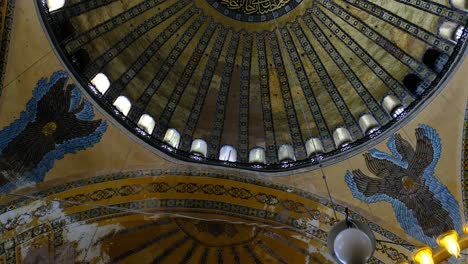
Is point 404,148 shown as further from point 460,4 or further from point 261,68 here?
point 261,68

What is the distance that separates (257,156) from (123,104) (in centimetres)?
239

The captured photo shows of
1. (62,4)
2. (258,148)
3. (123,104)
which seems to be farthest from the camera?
(258,148)

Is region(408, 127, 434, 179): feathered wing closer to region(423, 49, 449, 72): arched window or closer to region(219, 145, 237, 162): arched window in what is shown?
region(423, 49, 449, 72): arched window

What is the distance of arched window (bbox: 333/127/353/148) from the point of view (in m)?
→ 9.45

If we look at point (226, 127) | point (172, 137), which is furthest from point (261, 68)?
point (172, 137)

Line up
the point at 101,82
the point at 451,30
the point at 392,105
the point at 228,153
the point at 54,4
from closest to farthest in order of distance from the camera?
the point at 54,4 < the point at 451,30 < the point at 101,82 < the point at 392,105 < the point at 228,153

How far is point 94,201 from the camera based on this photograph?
8.47 meters

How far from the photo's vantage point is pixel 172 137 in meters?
9.53

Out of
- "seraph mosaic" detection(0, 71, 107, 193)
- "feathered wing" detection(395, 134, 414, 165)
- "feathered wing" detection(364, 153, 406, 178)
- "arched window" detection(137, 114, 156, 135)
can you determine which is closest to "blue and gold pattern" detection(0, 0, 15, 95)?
"seraph mosaic" detection(0, 71, 107, 193)

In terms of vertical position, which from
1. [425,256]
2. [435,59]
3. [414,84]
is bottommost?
[425,256]

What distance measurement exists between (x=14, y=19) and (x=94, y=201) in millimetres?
2794

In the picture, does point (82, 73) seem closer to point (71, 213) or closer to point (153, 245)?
point (71, 213)

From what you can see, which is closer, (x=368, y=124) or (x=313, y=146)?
(x=368, y=124)

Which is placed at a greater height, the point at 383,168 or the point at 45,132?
the point at 383,168
